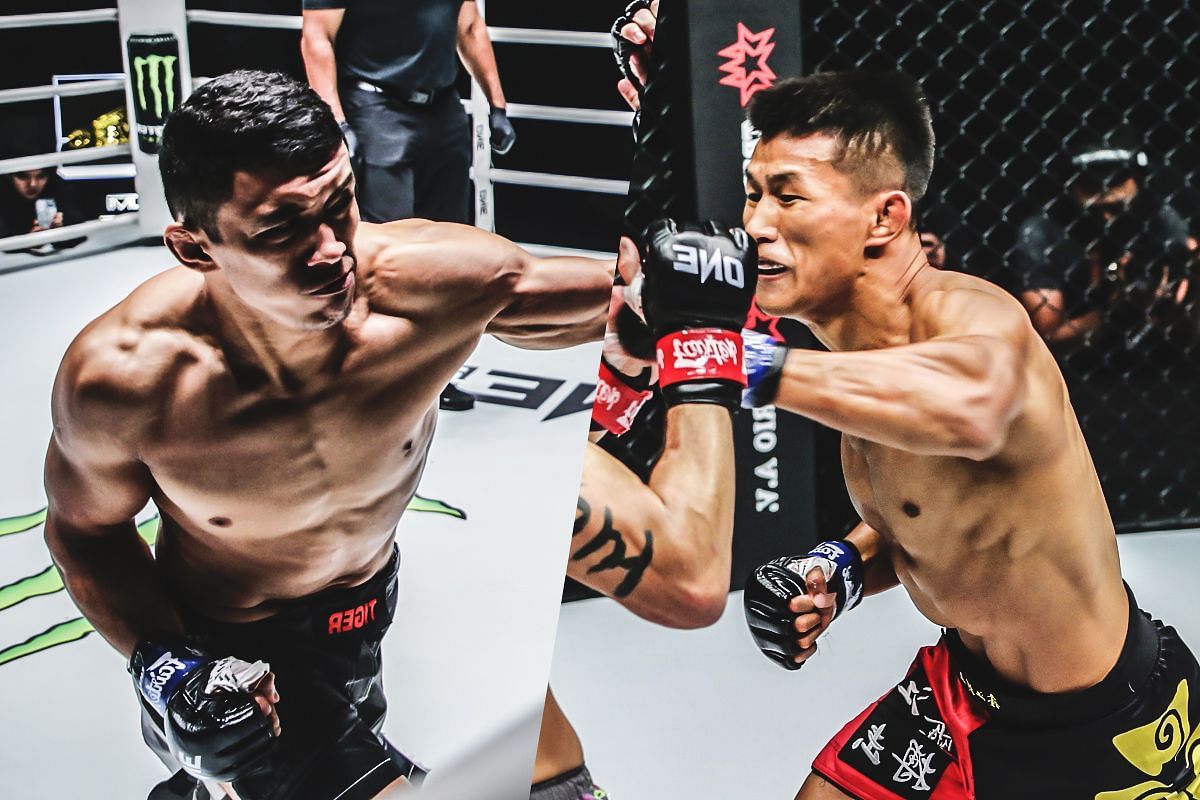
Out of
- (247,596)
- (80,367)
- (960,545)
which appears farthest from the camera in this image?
(247,596)

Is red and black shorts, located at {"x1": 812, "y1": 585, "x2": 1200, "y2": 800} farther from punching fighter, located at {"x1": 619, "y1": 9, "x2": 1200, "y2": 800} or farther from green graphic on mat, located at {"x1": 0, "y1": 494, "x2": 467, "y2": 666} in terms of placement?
green graphic on mat, located at {"x1": 0, "y1": 494, "x2": 467, "y2": 666}

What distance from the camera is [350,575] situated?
1271mm

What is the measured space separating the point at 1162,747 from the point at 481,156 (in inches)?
41.1

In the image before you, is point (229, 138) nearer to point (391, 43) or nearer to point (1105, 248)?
point (391, 43)

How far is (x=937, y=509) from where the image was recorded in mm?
1118

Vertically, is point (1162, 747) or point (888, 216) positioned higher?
point (888, 216)

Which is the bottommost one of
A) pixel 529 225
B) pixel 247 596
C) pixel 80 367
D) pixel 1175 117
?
pixel 247 596

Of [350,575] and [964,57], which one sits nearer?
[964,57]

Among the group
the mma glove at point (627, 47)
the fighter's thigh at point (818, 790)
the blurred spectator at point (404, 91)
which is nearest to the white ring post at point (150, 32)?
the blurred spectator at point (404, 91)

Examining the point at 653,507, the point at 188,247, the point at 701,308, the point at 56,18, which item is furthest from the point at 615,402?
the point at 56,18

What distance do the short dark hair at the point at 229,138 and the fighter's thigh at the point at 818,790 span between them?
0.92m

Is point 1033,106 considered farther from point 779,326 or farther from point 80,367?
point 80,367

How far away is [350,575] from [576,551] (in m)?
0.29

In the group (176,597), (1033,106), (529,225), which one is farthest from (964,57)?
(176,597)
